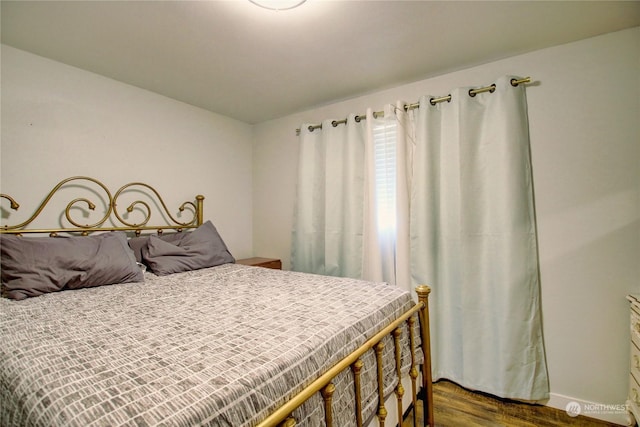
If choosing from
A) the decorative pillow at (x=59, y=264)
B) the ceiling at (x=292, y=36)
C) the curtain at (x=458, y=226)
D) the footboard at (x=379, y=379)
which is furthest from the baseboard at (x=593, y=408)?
the decorative pillow at (x=59, y=264)

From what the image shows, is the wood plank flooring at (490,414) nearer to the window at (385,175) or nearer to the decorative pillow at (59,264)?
the window at (385,175)

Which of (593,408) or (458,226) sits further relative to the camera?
(458,226)

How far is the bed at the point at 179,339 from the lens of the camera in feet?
2.29

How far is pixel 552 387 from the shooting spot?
6.25 ft

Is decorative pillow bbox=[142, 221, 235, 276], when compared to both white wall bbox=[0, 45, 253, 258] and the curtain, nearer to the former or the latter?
white wall bbox=[0, 45, 253, 258]

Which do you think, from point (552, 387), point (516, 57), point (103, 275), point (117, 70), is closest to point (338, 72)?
point (516, 57)

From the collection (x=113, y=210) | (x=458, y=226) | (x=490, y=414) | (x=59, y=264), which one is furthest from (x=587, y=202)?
(x=113, y=210)

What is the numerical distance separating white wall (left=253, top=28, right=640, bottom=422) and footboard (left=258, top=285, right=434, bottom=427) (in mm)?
995

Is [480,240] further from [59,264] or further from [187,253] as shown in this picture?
[59,264]

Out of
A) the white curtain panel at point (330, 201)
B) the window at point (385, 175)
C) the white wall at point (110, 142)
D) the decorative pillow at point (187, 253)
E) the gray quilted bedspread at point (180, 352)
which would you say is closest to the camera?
the gray quilted bedspread at point (180, 352)

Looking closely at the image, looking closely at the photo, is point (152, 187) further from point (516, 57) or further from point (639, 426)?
point (639, 426)

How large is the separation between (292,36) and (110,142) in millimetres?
1704

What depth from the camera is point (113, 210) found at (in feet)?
7.61

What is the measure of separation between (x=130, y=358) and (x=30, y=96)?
2.16 meters
